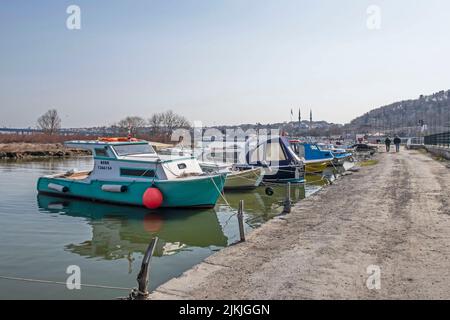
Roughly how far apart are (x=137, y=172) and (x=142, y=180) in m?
0.47

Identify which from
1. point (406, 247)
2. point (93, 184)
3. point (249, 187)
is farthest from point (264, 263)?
point (249, 187)

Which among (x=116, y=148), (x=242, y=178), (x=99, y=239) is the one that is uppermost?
(x=116, y=148)

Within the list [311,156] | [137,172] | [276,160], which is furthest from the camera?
[311,156]

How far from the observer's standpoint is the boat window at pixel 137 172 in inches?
656

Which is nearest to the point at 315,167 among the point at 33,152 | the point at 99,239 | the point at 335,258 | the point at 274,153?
the point at 274,153

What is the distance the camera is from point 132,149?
60.7 feet

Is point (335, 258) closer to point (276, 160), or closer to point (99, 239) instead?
point (99, 239)

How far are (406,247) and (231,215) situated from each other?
8.46 metres

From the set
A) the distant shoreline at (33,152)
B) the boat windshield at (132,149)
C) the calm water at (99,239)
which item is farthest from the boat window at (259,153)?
the distant shoreline at (33,152)

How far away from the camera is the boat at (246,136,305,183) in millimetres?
24031

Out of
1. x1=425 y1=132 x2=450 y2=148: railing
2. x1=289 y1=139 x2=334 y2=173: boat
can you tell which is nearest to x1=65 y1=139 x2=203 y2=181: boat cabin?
x1=289 y1=139 x2=334 y2=173: boat
